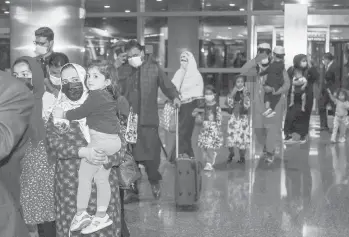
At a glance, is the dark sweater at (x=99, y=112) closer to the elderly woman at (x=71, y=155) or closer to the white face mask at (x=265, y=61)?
the elderly woman at (x=71, y=155)

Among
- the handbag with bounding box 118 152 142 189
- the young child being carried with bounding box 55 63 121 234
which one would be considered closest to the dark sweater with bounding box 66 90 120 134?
the young child being carried with bounding box 55 63 121 234

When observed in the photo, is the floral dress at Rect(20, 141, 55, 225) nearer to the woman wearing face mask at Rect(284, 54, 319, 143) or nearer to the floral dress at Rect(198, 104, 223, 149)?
the floral dress at Rect(198, 104, 223, 149)

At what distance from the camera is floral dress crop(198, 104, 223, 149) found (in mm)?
10305

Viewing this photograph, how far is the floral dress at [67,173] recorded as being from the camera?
4.43m

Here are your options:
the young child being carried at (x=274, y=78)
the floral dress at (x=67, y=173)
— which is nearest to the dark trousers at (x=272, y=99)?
the young child being carried at (x=274, y=78)

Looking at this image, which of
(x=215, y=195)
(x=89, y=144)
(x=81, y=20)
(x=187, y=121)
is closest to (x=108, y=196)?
(x=89, y=144)

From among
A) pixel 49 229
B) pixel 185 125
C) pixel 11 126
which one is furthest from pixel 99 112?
pixel 185 125

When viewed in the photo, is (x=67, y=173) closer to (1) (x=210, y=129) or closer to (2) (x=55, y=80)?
(2) (x=55, y=80)

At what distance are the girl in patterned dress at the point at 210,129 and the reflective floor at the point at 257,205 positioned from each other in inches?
12.2

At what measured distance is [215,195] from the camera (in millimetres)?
8484

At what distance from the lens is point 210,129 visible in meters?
10.4

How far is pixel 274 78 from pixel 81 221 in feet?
24.0

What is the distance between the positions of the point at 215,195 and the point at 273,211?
1.08m

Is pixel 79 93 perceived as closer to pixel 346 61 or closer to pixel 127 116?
pixel 127 116
